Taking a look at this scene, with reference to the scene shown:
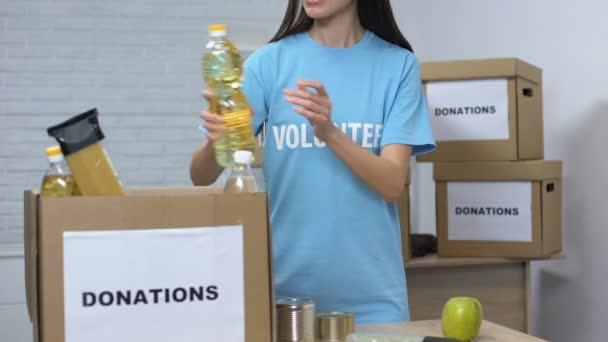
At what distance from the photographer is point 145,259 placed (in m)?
0.92

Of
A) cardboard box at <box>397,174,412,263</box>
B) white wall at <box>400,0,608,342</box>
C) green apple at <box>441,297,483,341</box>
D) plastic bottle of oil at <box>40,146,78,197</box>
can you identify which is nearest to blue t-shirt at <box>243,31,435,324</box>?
green apple at <box>441,297,483,341</box>

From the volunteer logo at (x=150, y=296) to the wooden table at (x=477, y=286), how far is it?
1814 millimetres

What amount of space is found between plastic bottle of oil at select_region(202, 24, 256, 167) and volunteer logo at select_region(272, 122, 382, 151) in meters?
0.34

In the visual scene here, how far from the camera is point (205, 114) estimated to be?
1133 millimetres

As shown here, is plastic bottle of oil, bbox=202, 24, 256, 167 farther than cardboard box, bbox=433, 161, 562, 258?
No

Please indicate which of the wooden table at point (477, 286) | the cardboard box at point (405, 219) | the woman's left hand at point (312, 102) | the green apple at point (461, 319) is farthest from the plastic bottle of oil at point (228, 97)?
the wooden table at point (477, 286)

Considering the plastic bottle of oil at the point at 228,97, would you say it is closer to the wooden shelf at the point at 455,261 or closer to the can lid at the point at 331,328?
the can lid at the point at 331,328

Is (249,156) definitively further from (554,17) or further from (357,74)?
(554,17)

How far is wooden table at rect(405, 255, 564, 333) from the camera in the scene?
2.72 meters

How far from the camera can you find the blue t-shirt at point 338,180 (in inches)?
58.6

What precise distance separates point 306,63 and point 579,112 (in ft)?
5.03

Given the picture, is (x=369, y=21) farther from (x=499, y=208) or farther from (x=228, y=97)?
(x=499, y=208)

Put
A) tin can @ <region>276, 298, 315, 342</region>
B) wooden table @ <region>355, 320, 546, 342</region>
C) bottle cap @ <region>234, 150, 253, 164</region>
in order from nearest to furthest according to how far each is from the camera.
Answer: bottle cap @ <region>234, 150, 253, 164</region>
tin can @ <region>276, 298, 315, 342</region>
wooden table @ <region>355, 320, 546, 342</region>

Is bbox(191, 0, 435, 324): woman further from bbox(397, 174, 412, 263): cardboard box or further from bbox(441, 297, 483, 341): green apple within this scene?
bbox(397, 174, 412, 263): cardboard box
